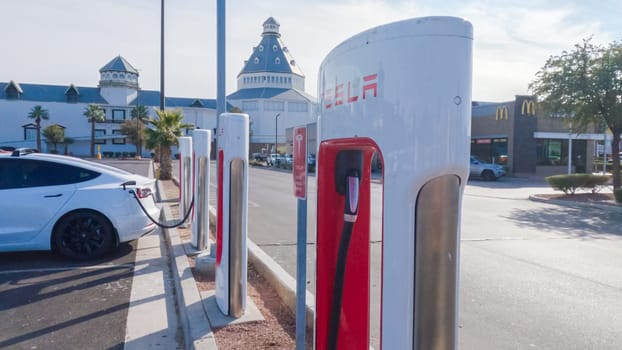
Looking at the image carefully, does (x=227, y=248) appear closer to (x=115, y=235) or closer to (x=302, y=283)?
(x=302, y=283)

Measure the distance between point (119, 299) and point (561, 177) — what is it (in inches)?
752

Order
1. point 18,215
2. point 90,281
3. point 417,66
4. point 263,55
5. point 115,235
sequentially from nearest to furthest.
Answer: point 417,66
point 90,281
point 18,215
point 115,235
point 263,55

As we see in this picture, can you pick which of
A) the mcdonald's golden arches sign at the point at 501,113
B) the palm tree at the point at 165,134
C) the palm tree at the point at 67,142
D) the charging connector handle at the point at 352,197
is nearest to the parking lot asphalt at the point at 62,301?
the charging connector handle at the point at 352,197

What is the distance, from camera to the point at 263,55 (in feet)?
322

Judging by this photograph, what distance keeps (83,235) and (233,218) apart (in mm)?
3639

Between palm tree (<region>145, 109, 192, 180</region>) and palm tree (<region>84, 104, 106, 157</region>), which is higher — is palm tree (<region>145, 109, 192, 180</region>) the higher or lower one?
→ the lower one

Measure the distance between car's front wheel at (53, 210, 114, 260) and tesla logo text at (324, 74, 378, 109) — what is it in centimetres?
573

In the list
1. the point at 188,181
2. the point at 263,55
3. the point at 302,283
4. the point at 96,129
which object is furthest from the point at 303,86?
the point at 302,283

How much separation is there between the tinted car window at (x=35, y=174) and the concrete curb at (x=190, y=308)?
1882 mm

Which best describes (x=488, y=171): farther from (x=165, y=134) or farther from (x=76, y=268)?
(x=76, y=268)

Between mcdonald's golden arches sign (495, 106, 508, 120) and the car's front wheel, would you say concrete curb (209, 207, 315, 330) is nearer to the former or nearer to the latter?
the car's front wheel

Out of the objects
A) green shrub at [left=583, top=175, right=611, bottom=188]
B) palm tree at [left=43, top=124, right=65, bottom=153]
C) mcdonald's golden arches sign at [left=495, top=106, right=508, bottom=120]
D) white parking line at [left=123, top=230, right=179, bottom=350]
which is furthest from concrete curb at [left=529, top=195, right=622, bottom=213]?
palm tree at [left=43, top=124, right=65, bottom=153]

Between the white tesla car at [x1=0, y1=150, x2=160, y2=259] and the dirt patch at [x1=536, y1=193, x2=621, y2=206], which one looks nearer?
the white tesla car at [x1=0, y1=150, x2=160, y2=259]

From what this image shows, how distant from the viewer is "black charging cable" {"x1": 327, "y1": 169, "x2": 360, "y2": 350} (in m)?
2.76
